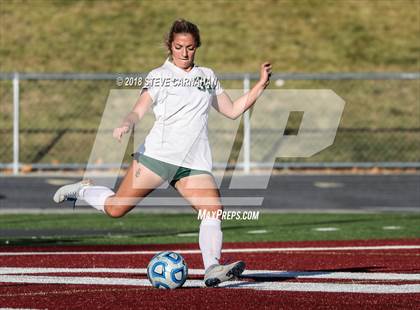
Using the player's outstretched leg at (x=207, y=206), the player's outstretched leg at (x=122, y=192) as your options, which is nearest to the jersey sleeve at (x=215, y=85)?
the player's outstretched leg at (x=207, y=206)

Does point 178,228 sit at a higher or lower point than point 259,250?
higher

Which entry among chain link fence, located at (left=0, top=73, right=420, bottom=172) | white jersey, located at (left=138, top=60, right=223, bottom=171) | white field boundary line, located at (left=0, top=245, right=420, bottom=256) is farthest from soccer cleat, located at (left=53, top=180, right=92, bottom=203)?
chain link fence, located at (left=0, top=73, right=420, bottom=172)

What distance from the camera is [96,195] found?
9.91 meters

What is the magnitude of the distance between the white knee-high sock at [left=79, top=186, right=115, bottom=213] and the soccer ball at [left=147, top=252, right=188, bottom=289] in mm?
952

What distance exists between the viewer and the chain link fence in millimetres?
26953

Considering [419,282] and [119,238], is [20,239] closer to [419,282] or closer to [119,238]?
[119,238]

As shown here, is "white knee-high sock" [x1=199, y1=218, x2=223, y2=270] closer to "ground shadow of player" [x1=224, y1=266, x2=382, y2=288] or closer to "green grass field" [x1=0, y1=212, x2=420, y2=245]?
"ground shadow of player" [x1=224, y1=266, x2=382, y2=288]

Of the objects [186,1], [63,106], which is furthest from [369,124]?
[186,1]

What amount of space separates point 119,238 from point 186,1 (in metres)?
23.6

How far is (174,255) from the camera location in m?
9.17

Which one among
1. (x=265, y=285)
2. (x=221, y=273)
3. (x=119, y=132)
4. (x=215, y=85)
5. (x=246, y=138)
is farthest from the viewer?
(x=246, y=138)

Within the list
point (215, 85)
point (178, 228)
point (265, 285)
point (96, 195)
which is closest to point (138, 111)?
point (215, 85)

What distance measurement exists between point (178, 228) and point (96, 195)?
6411 mm

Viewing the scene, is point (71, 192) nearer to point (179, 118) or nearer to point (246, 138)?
point (179, 118)
